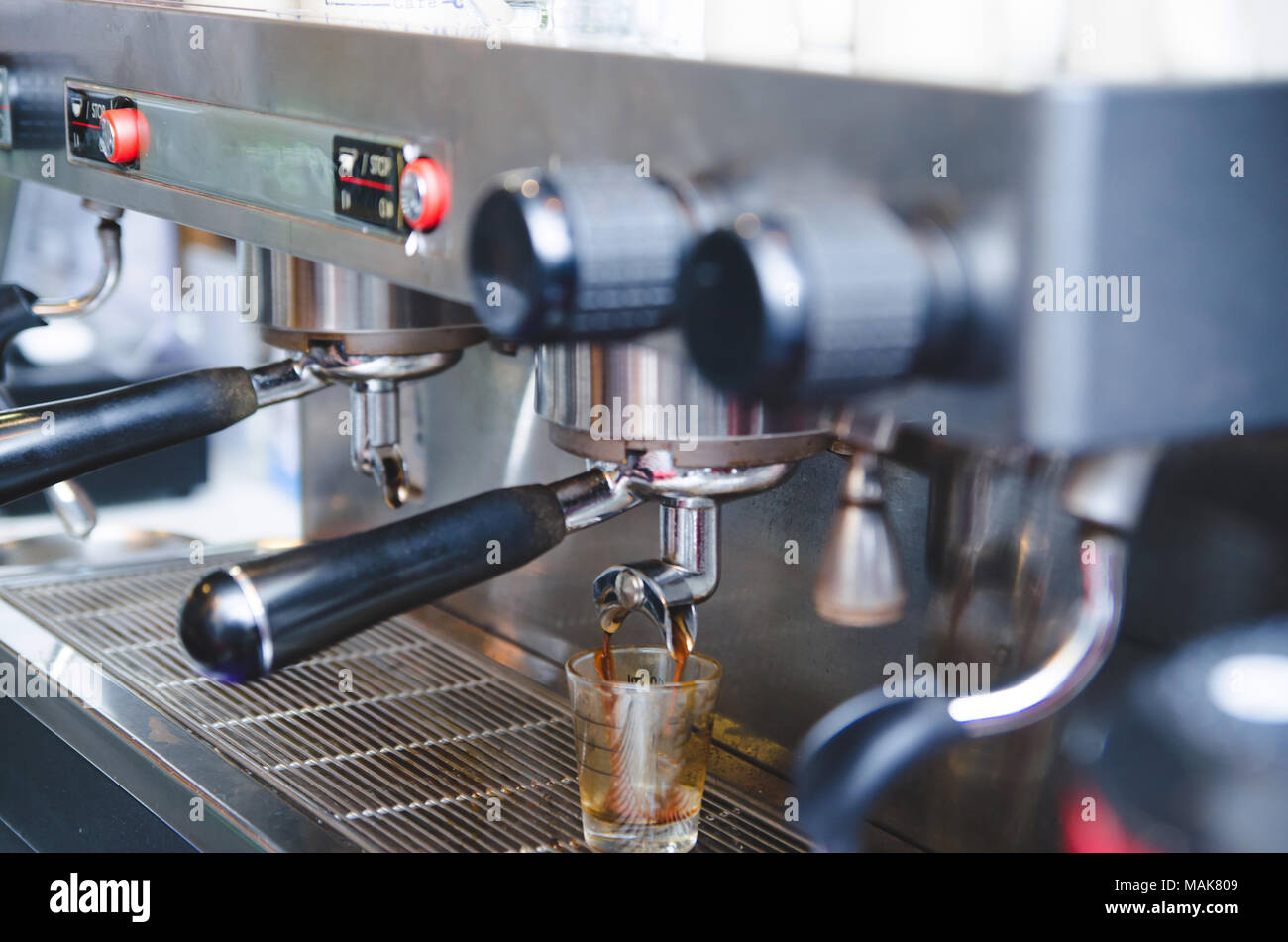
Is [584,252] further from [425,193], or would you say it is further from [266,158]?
[266,158]

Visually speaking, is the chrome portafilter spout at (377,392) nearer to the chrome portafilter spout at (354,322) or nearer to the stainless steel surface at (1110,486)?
the chrome portafilter spout at (354,322)

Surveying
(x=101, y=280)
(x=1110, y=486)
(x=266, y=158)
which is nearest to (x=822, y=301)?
(x=1110, y=486)

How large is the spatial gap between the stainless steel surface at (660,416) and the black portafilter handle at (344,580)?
0.05 metres

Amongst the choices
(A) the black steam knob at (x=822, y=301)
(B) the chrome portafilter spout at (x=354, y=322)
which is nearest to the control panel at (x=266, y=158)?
(B) the chrome portafilter spout at (x=354, y=322)

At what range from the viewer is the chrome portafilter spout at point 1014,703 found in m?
0.44

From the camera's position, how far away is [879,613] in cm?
49

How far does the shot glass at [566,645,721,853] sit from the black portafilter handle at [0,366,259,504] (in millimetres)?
232

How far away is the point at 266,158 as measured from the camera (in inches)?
24.0

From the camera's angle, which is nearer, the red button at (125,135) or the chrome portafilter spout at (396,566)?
the chrome portafilter spout at (396,566)

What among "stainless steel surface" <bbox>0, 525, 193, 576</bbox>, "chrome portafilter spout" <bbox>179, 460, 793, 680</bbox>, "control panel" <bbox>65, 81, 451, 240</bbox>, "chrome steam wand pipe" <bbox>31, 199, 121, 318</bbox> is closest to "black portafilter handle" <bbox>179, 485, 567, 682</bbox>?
"chrome portafilter spout" <bbox>179, 460, 793, 680</bbox>

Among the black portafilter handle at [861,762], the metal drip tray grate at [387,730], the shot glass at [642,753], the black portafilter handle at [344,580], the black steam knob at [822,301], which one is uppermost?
the black steam knob at [822,301]
